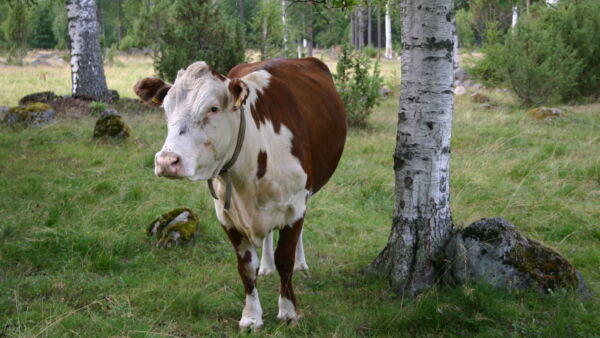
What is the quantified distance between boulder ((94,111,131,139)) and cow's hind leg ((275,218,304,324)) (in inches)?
221

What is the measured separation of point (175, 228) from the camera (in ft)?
16.3

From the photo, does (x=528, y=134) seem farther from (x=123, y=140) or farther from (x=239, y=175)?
(x=239, y=175)

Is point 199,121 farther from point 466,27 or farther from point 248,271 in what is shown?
point 466,27

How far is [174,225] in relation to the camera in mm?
5000

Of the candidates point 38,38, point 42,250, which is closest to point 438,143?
point 42,250

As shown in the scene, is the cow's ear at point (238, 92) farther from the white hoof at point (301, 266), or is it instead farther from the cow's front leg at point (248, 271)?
the white hoof at point (301, 266)

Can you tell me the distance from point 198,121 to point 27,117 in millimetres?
8079

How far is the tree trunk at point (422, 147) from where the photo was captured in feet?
12.5

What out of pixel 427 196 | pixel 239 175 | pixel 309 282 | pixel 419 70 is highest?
pixel 419 70

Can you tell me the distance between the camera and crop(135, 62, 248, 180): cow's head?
8.89ft

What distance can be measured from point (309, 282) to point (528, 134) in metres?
6.66

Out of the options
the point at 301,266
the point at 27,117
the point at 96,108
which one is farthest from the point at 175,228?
the point at 96,108

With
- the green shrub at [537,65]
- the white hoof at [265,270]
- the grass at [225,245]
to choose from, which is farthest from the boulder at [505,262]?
the green shrub at [537,65]

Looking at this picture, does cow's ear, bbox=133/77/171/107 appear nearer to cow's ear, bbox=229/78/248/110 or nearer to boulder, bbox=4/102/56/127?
cow's ear, bbox=229/78/248/110
